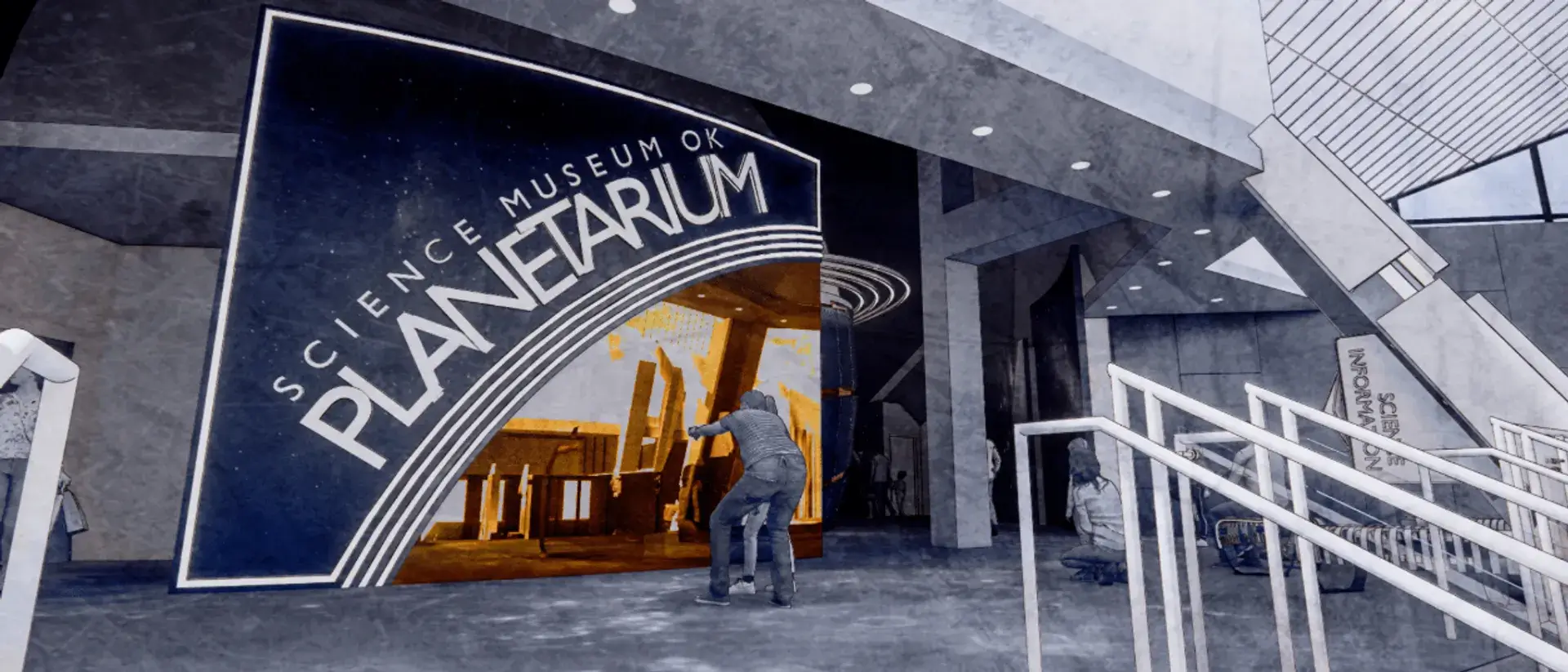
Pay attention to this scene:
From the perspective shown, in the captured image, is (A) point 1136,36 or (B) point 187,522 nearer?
(B) point 187,522

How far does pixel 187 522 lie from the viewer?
3.63 m

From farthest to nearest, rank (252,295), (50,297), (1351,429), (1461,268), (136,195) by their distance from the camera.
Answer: (1461,268) < (50,297) < (136,195) < (252,295) < (1351,429)

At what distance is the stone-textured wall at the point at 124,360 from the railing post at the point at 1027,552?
7485 millimetres

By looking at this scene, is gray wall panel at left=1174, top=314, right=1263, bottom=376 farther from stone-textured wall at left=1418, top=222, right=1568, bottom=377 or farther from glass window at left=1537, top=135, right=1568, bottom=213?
glass window at left=1537, top=135, right=1568, bottom=213

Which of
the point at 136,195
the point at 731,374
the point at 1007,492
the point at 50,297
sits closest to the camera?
the point at 731,374

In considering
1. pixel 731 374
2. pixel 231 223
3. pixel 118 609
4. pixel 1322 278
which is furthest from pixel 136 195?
pixel 1322 278

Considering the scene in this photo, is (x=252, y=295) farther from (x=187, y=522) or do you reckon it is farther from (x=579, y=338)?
(x=579, y=338)

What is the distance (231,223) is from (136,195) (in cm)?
371

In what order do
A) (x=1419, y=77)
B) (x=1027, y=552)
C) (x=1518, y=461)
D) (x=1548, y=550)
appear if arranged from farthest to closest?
(x=1419, y=77) → (x=1548, y=550) → (x=1518, y=461) → (x=1027, y=552)

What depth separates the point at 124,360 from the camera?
740 centimetres

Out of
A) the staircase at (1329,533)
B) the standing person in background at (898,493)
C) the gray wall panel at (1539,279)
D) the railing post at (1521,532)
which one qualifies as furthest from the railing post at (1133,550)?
the standing person in background at (898,493)

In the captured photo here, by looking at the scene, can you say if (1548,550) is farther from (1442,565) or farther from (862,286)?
(862,286)

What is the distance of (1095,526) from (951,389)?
2601mm

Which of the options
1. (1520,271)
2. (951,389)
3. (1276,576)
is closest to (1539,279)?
(1520,271)
